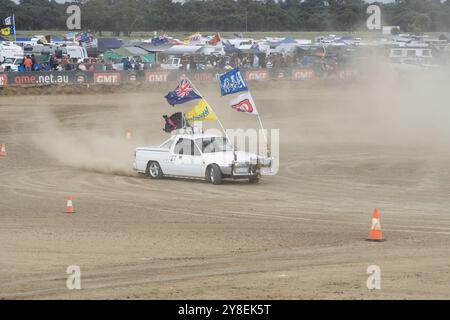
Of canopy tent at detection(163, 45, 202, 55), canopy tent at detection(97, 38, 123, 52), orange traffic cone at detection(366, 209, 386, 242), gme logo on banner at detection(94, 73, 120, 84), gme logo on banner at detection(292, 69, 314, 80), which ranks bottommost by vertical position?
orange traffic cone at detection(366, 209, 386, 242)

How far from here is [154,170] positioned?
79.9ft

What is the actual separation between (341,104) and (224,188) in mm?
24624

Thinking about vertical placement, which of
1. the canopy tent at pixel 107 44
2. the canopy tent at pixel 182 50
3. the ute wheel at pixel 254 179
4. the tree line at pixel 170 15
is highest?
the tree line at pixel 170 15

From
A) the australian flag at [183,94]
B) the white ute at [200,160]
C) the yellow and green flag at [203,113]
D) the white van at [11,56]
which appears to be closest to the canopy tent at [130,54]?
the white van at [11,56]

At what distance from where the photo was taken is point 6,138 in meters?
34.3

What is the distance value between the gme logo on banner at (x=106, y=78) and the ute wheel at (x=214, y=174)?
1035 inches

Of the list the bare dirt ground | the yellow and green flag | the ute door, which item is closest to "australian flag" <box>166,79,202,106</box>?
the yellow and green flag

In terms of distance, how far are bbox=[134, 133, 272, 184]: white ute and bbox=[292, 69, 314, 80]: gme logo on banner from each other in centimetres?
3090

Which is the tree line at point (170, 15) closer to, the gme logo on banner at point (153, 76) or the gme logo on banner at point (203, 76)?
the gme logo on banner at point (203, 76)

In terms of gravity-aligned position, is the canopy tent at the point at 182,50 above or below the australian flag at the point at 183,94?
above

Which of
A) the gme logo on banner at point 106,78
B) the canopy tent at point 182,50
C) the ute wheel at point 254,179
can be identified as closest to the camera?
the ute wheel at point 254,179

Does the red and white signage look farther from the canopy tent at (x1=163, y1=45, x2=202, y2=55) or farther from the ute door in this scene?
the ute door

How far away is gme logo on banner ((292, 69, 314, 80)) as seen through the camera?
54709 mm

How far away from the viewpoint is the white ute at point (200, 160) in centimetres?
2273
